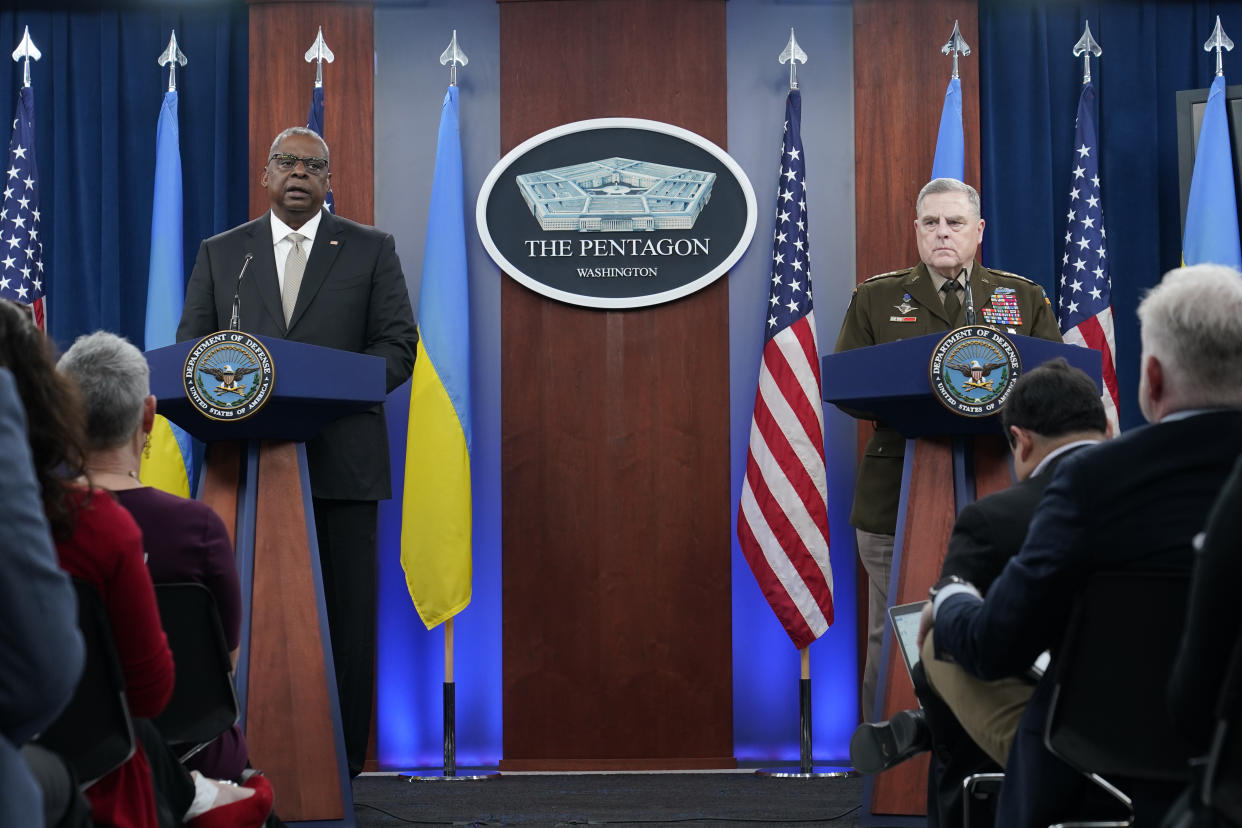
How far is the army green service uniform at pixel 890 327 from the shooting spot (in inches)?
153

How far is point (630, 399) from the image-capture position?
475 cm

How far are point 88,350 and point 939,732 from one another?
1.69 m

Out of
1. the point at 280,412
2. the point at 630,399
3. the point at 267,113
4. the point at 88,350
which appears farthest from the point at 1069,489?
the point at 267,113

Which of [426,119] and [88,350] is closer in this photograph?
[88,350]

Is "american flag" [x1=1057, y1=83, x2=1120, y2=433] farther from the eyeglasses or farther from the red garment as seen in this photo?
the red garment

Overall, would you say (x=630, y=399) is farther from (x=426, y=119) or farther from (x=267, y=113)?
(x=267, y=113)

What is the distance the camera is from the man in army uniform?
3889 millimetres

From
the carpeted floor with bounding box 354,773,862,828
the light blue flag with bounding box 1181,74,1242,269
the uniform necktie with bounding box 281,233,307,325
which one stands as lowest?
the carpeted floor with bounding box 354,773,862,828

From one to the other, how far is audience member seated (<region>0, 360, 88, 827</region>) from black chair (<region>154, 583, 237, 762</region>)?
0.80 meters

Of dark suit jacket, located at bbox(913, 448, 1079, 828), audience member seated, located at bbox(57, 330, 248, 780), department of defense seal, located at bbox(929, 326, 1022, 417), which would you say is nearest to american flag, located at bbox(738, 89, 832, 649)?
department of defense seal, located at bbox(929, 326, 1022, 417)

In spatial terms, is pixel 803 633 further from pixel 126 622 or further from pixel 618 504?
pixel 126 622

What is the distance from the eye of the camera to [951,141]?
15.1ft

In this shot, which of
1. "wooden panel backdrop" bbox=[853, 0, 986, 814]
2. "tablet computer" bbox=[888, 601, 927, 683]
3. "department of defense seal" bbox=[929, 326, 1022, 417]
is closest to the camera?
"tablet computer" bbox=[888, 601, 927, 683]

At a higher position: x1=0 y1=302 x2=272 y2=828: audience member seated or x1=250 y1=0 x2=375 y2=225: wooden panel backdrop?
x1=250 y1=0 x2=375 y2=225: wooden panel backdrop
